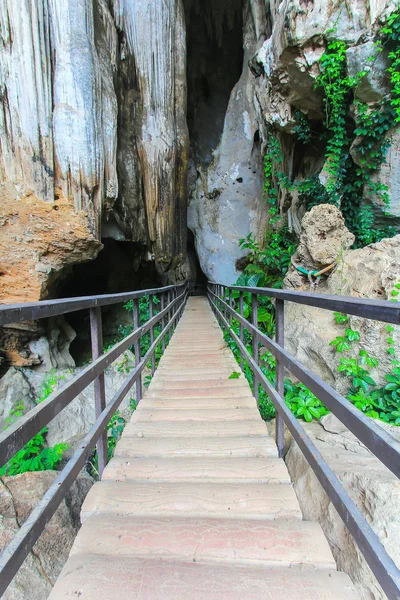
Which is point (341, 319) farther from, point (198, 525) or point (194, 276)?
point (194, 276)

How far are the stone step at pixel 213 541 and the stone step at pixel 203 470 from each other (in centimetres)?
29

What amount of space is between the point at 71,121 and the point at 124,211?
198 centimetres

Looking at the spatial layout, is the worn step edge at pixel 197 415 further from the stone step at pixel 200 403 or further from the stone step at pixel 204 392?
the stone step at pixel 204 392

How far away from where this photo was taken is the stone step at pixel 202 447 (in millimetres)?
1740

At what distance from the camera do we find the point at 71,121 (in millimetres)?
4336

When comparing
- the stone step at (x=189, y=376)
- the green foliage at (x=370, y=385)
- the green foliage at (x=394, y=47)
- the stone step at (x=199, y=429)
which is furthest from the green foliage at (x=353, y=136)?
the stone step at (x=199, y=429)

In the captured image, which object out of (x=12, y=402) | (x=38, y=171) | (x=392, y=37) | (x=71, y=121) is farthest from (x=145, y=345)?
(x=392, y=37)

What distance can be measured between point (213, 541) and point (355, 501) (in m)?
0.66

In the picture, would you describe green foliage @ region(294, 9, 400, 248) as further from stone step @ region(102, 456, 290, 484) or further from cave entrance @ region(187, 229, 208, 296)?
cave entrance @ region(187, 229, 208, 296)

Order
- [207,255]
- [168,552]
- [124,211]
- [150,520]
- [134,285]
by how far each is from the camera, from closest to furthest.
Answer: [168,552]
[150,520]
[124,211]
[134,285]
[207,255]

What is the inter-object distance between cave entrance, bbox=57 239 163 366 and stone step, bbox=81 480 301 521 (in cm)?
661

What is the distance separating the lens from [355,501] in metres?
1.21

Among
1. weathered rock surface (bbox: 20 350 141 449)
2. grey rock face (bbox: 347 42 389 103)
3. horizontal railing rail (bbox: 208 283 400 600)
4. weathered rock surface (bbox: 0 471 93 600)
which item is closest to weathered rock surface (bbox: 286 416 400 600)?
horizontal railing rail (bbox: 208 283 400 600)

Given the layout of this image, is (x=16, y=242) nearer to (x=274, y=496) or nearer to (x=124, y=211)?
(x=124, y=211)
